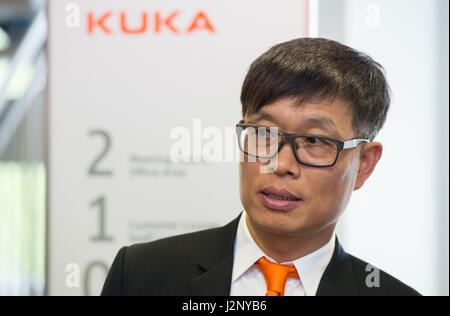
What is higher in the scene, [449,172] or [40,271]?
[449,172]

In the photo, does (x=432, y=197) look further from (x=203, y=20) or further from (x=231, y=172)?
(x=203, y=20)

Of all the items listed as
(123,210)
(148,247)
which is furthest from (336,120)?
(123,210)

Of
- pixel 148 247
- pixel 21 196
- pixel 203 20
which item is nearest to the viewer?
pixel 148 247

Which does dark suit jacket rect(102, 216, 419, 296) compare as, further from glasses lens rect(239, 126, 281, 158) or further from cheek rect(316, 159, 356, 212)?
glasses lens rect(239, 126, 281, 158)

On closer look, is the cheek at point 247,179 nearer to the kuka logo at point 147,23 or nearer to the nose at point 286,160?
the nose at point 286,160

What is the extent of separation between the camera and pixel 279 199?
1095 millimetres

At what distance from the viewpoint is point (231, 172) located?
1.85 metres

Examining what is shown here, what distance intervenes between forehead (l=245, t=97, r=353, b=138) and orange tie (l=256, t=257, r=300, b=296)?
307 millimetres

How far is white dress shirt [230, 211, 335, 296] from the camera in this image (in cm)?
115

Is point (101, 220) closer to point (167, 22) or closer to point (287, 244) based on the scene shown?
point (167, 22)

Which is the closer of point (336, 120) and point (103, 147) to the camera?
point (336, 120)

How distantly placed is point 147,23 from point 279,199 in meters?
1.04
